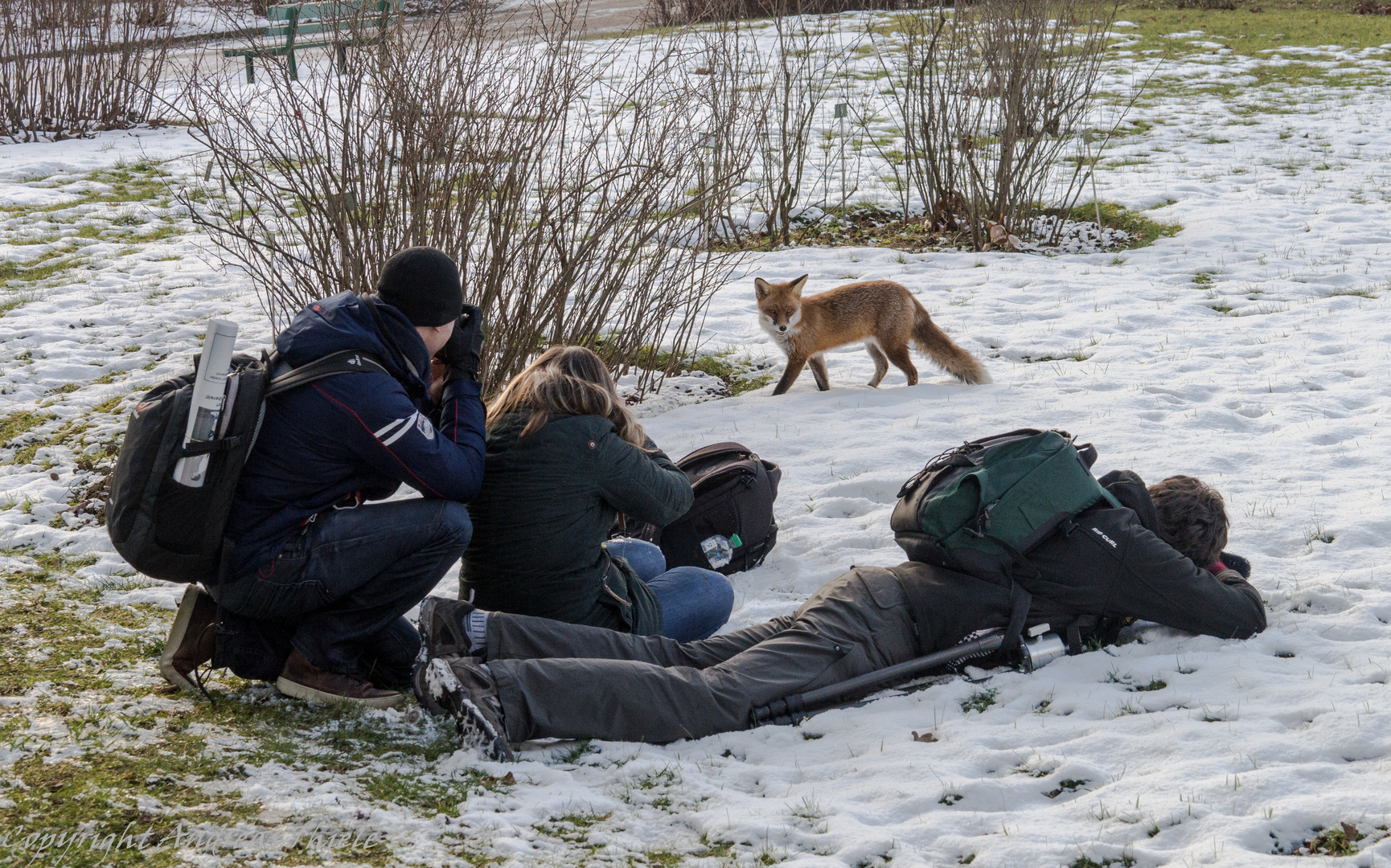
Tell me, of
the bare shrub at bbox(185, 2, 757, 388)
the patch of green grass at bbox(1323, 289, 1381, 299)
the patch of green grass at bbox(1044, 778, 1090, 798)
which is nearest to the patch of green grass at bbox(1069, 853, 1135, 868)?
the patch of green grass at bbox(1044, 778, 1090, 798)

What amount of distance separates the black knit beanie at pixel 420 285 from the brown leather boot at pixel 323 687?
1257 millimetres

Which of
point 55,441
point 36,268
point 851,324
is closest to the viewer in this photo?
point 55,441

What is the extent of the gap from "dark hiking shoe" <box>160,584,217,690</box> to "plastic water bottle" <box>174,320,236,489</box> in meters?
0.56

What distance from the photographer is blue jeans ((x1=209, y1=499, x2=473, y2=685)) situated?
→ 11.3ft

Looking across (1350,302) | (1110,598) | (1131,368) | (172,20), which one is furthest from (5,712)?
(172,20)

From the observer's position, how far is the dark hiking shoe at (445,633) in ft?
11.4

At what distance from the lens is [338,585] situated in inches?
138

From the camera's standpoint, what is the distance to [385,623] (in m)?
3.75

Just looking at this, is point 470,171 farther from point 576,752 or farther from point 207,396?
point 576,752

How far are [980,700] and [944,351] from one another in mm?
3928

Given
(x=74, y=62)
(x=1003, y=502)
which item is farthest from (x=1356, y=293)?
(x=74, y=62)

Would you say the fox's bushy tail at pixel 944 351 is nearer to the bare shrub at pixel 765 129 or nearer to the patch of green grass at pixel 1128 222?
the bare shrub at pixel 765 129

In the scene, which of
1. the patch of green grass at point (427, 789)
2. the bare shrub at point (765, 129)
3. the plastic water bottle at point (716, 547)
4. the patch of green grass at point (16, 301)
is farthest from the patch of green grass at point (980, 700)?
the patch of green grass at point (16, 301)

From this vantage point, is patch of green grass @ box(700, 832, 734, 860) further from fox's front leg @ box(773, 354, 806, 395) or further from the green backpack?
fox's front leg @ box(773, 354, 806, 395)
